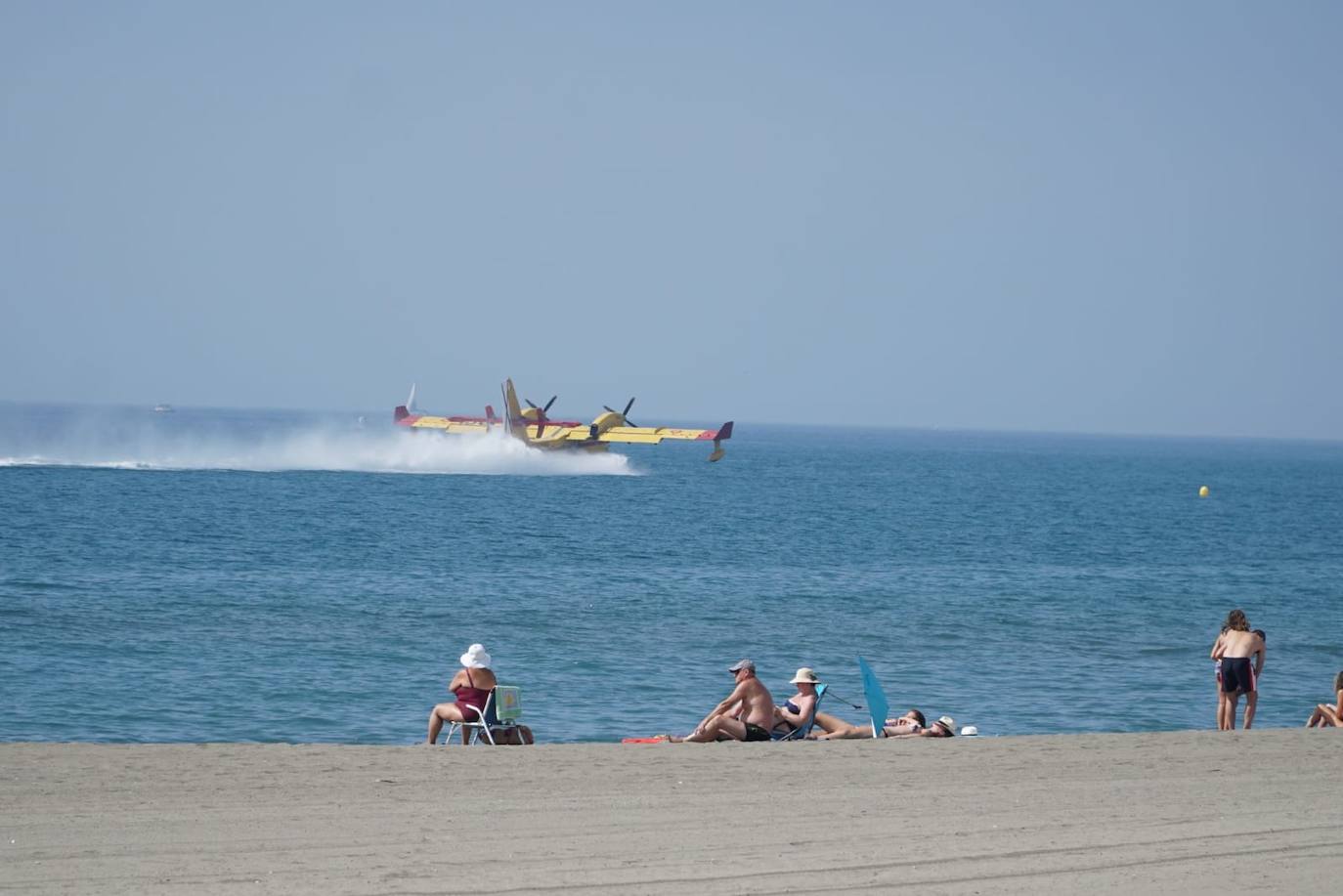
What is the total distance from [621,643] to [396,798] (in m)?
12.8

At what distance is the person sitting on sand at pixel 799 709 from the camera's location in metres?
13.6

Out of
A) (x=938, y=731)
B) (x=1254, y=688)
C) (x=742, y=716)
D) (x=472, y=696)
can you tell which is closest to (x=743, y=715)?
(x=742, y=716)

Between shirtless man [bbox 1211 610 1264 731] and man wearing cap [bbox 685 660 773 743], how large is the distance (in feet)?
16.4

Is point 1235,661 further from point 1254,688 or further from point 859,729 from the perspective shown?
point 859,729

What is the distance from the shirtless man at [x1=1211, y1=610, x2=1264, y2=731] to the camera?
14.6m

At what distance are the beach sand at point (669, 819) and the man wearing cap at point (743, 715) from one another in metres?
0.59

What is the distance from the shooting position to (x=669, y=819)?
934 centimetres

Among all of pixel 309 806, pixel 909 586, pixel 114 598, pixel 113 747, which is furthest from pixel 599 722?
pixel 909 586

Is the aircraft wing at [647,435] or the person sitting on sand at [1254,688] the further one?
the aircraft wing at [647,435]

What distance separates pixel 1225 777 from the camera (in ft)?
36.7

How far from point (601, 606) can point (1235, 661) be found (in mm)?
15020

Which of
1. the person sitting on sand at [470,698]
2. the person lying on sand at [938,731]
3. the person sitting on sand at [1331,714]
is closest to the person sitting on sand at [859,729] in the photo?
the person lying on sand at [938,731]

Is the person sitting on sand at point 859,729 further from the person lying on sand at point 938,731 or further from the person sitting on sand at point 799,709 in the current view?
the person sitting on sand at point 799,709

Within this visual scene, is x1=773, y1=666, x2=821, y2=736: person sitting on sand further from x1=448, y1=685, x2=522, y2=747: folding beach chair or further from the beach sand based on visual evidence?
x1=448, y1=685, x2=522, y2=747: folding beach chair
